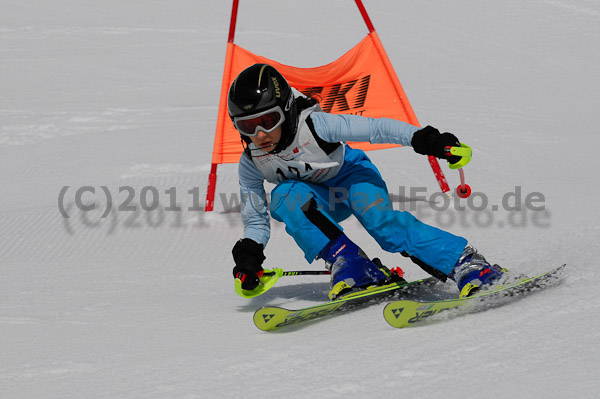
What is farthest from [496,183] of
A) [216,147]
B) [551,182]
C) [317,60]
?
[317,60]

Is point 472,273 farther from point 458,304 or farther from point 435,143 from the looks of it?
point 435,143

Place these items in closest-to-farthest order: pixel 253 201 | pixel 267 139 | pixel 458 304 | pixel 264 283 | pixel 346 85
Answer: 1. pixel 458 304
2. pixel 267 139
3. pixel 264 283
4. pixel 253 201
5. pixel 346 85

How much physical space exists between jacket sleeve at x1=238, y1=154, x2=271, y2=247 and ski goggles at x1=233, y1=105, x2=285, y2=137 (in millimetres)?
324

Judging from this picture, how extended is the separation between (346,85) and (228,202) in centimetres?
147

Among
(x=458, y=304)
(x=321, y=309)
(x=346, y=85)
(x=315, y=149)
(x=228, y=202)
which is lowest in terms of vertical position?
(x=458, y=304)

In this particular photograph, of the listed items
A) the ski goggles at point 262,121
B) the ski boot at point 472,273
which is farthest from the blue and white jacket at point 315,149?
the ski boot at point 472,273

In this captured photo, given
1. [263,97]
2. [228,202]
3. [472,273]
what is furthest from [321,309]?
[228,202]

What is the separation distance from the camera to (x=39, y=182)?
6.45 meters

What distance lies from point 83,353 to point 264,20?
983 cm

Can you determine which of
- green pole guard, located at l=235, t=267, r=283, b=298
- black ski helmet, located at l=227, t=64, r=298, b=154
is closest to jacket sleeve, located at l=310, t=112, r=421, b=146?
black ski helmet, located at l=227, t=64, r=298, b=154

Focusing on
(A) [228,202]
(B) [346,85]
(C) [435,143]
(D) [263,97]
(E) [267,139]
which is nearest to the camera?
(C) [435,143]

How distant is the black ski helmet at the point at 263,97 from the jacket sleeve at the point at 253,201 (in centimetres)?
32

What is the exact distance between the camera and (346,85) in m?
6.20

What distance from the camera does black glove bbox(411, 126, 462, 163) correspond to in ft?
→ 9.85
